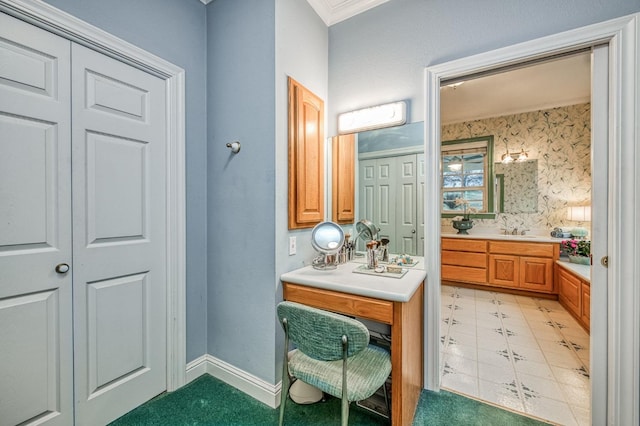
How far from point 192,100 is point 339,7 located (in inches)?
52.9

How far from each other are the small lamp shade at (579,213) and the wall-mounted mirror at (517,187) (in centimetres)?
43

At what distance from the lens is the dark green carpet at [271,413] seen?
5.07 feet

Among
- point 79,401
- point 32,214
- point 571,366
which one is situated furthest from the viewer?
point 571,366

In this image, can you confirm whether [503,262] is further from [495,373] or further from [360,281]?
[360,281]

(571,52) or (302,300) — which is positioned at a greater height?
(571,52)

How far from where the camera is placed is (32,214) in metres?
1.28

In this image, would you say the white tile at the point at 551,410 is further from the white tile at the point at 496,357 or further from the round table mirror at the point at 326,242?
the round table mirror at the point at 326,242

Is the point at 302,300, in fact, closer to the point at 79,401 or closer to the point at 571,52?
the point at 79,401

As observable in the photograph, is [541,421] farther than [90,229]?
Yes

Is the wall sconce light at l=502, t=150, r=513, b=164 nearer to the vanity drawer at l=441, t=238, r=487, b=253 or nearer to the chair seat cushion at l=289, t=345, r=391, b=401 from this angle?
the vanity drawer at l=441, t=238, r=487, b=253

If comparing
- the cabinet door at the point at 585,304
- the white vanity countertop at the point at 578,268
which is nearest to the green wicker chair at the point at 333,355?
the cabinet door at the point at 585,304

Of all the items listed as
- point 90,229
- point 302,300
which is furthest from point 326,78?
point 90,229

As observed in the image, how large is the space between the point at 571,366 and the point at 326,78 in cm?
307

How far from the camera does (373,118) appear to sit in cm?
199
